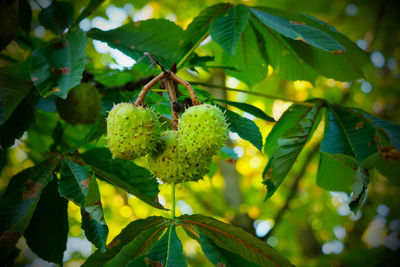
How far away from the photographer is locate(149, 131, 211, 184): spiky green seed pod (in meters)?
1.01

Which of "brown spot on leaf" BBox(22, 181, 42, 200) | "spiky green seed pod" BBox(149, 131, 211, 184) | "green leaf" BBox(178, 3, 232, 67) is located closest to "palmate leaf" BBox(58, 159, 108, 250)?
"brown spot on leaf" BBox(22, 181, 42, 200)

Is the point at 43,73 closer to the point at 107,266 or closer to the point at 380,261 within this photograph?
the point at 107,266

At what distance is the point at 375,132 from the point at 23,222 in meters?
1.28

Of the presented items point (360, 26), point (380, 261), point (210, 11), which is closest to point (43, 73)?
point (210, 11)

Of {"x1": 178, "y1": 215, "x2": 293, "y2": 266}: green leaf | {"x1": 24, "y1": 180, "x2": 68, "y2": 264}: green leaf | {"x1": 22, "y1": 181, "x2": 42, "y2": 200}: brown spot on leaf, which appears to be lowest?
{"x1": 24, "y1": 180, "x2": 68, "y2": 264}: green leaf

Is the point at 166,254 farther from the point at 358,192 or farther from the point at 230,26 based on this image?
the point at 230,26

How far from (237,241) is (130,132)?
452mm

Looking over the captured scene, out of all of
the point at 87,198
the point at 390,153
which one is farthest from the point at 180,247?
the point at 390,153

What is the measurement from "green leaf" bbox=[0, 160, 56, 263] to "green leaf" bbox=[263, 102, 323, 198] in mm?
784

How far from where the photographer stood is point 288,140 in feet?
3.87

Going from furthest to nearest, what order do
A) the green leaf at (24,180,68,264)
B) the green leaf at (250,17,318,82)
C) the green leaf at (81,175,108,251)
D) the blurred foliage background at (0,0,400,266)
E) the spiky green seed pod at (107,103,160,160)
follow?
the blurred foliage background at (0,0,400,266) < the green leaf at (250,17,318,82) < the green leaf at (24,180,68,264) < the spiky green seed pod at (107,103,160,160) < the green leaf at (81,175,108,251)

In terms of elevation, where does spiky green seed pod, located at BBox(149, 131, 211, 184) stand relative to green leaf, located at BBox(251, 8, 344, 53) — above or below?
below

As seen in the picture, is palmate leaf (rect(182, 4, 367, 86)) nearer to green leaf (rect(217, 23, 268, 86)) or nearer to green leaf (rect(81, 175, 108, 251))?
green leaf (rect(217, 23, 268, 86))

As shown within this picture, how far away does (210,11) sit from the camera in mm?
1222
